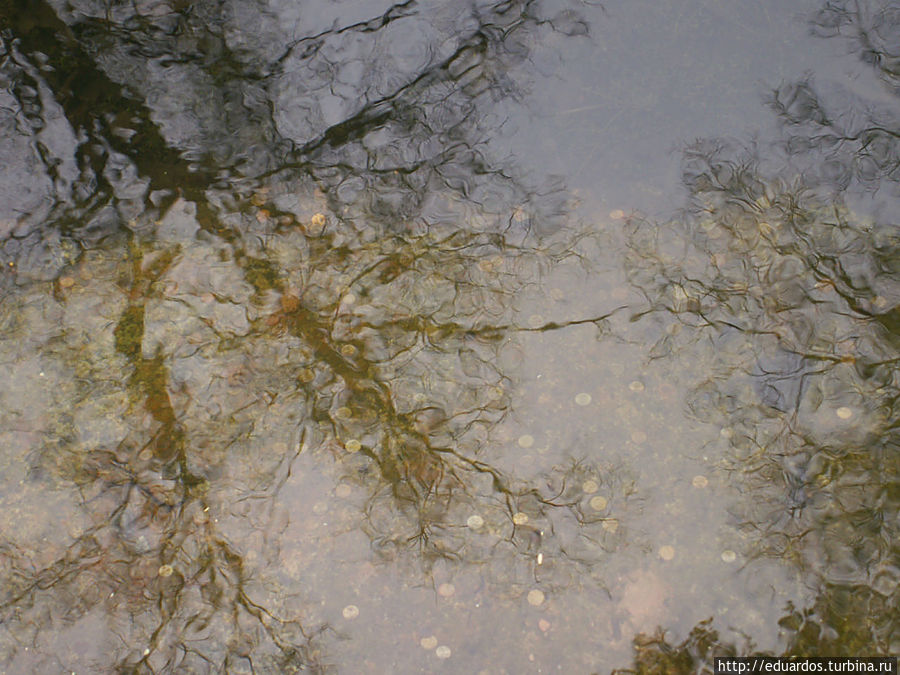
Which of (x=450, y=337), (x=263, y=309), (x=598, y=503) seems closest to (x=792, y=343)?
(x=598, y=503)

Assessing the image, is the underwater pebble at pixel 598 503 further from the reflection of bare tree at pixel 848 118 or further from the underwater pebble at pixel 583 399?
the reflection of bare tree at pixel 848 118

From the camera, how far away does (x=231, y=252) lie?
10.9 feet

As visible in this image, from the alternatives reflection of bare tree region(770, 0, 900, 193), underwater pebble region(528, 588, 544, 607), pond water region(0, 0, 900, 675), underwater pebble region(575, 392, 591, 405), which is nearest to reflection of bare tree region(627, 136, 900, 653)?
pond water region(0, 0, 900, 675)

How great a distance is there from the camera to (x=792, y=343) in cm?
297

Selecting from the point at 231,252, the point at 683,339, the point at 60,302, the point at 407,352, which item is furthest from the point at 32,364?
the point at 683,339

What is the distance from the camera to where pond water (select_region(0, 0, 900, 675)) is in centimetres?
253

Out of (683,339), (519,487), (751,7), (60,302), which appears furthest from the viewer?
(751,7)

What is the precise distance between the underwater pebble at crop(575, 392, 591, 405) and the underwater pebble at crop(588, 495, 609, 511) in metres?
0.36

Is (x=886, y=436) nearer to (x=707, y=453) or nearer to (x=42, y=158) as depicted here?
(x=707, y=453)

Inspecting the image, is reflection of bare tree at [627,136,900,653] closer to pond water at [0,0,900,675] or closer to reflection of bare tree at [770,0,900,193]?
pond water at [0,0,900,675]

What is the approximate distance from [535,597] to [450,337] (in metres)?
1.02

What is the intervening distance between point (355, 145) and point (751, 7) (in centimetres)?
206

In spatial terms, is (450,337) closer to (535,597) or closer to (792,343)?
(535,597)

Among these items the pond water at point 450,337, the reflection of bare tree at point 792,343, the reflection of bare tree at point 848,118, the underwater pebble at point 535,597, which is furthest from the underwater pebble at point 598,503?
the reflection of bare tree at point 848,118
